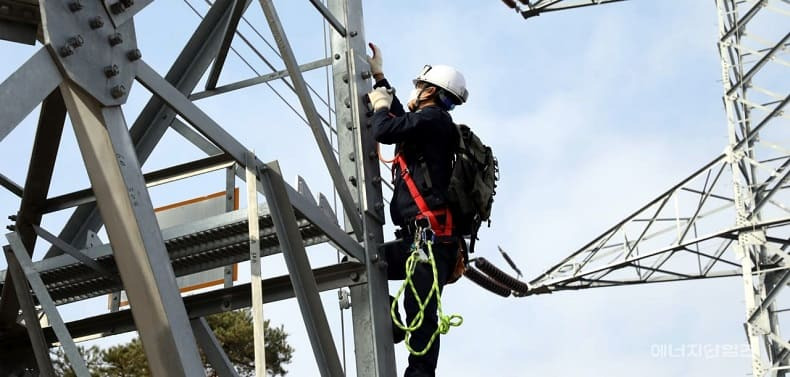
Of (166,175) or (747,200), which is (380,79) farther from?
(747,200)

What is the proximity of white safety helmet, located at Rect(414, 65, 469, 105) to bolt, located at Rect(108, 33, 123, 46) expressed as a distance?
2.51 meters

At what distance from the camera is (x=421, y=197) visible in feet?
20.4

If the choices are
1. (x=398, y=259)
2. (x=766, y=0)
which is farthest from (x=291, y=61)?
(x=766, y=0)

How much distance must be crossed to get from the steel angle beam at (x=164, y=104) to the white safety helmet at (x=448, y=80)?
1.23 metres

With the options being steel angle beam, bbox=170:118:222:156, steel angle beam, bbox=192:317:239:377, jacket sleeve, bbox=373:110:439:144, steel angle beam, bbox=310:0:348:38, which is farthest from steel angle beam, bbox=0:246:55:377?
steel angle beam, bbox=310:0:348:38

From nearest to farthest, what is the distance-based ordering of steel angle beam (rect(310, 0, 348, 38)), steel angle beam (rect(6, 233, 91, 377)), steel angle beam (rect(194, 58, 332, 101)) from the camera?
steel angle beam (rect(6, 233, 91, 377)) → steel angle beam (rect(310, 0, 348, 38)) → steel angle beam (rect(194, 58, 332, 101))

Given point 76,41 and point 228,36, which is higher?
point 228,36

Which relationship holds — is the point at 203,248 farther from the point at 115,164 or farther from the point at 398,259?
the point at 115,164

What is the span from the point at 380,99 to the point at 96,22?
2229mm

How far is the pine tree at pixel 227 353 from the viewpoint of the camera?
Answer: 15156 millimetres

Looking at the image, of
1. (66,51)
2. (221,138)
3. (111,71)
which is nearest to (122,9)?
(111,71)

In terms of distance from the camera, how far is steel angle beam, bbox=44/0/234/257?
20.5 feet

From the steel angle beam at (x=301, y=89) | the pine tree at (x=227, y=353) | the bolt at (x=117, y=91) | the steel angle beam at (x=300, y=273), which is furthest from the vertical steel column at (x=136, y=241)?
the pine tree at (x=227, y=353)

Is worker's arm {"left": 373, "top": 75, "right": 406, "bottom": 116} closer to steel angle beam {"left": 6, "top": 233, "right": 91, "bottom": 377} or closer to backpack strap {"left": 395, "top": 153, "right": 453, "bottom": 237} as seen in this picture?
backpack strap {"left": 395, "top": 153, "right": 453, "bottom": 237}
